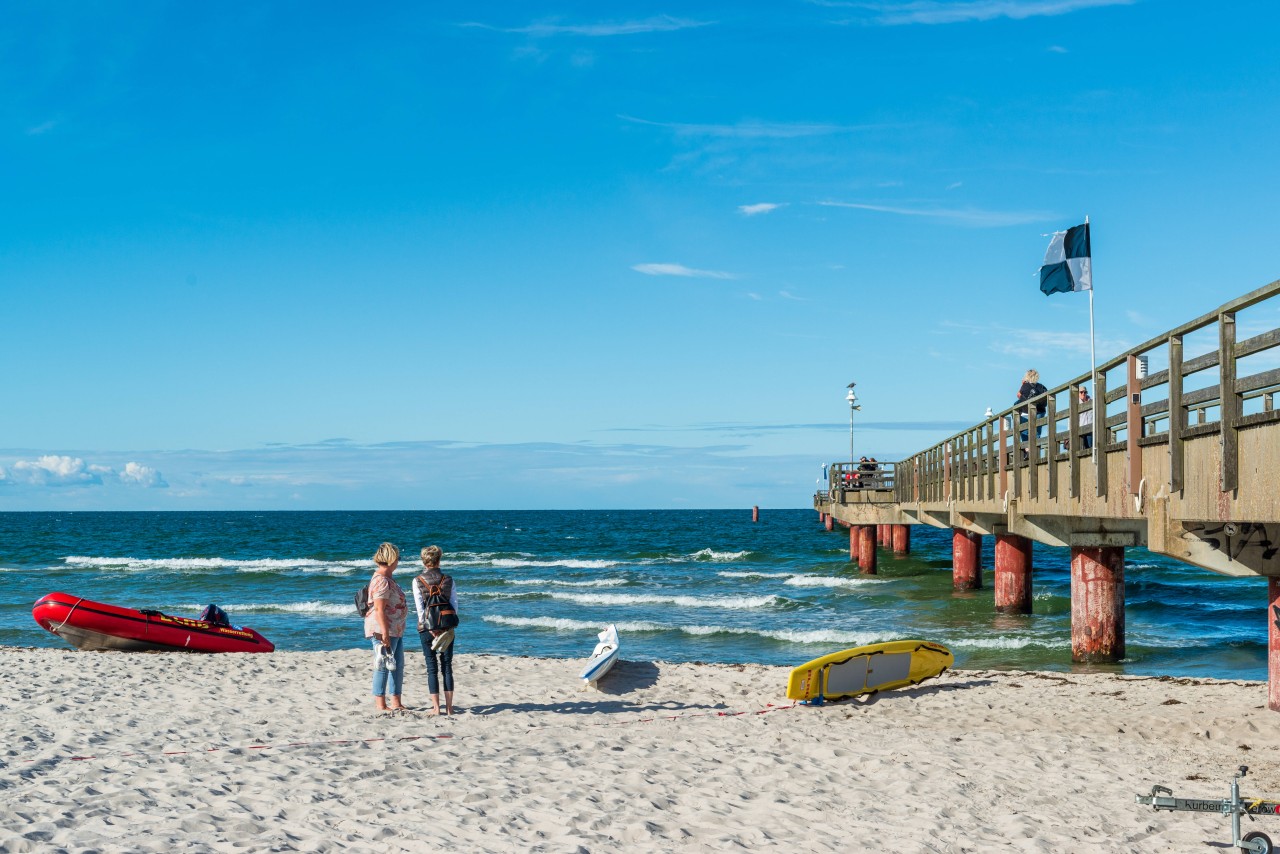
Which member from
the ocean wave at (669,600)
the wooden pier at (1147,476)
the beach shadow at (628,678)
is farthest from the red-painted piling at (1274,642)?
the ocean wave at (669,600)

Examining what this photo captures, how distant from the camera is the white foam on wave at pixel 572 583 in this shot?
37.6 m

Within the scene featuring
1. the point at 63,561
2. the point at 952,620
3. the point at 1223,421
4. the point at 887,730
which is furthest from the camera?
the point at 63,561

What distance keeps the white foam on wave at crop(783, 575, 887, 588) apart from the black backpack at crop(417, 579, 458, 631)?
25855 mm

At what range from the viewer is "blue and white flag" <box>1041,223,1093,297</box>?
17.5 meters

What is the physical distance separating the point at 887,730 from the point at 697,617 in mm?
15081

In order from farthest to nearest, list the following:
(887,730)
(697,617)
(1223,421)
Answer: (697,617) → (887,730) → (1223,421)

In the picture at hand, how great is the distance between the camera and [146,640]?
17422 mm

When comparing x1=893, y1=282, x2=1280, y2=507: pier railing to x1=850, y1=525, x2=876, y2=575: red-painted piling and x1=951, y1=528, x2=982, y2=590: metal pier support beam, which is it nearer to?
x1=951, y1=528, x2=982, y2=590: metal pier support beam

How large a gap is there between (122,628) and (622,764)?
11.7 metres

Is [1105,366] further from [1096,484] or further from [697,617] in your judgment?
[697,617]

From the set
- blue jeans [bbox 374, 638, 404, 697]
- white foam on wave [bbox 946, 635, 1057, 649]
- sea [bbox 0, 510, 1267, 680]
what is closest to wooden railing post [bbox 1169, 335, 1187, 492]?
blue jeans [bbox 374, 638, 404, 697]

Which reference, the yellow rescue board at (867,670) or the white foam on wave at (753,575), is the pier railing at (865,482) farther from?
the yellow rescue board at (867,670)

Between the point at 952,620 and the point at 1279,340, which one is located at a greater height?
the point at 1279,340

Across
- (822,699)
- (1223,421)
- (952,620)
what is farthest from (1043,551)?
(1223,421)
